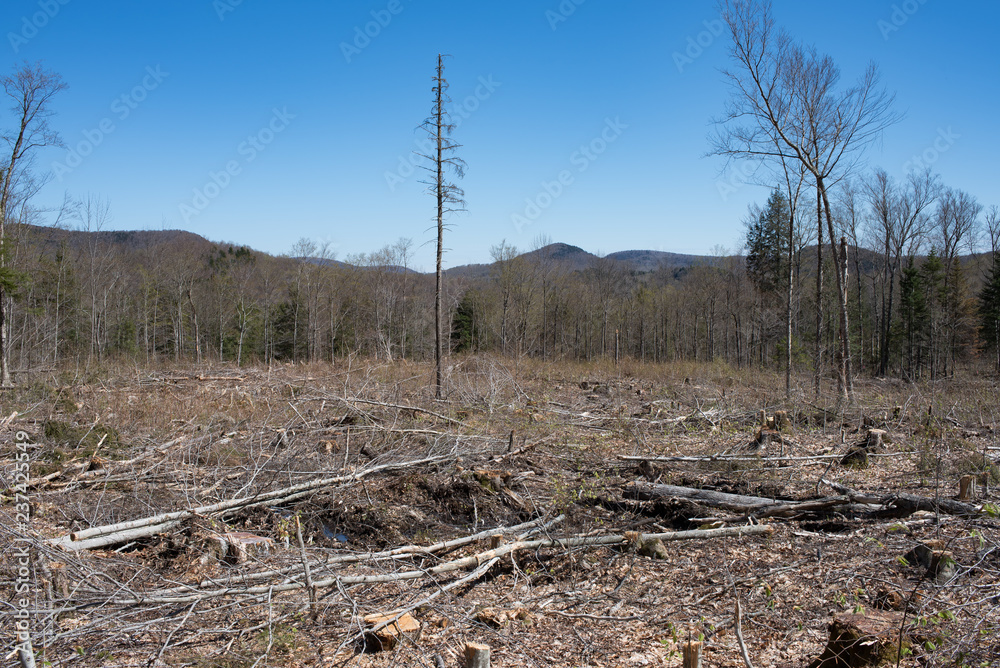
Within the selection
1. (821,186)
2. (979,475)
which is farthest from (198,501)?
(821,186)

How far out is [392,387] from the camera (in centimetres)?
1395

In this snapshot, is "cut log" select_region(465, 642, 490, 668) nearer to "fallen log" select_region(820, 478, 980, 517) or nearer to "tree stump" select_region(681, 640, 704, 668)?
"tree stump" select_region(681, 640, 704, 668)

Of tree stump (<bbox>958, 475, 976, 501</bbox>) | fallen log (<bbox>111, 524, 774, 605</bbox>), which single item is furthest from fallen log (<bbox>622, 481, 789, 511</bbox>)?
tree stump (<bbox>958, 475, 976, 501</bbox>)

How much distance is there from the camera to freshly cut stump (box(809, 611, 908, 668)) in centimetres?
303

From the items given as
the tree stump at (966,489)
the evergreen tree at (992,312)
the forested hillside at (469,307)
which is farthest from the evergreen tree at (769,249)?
the tree stump at (966,489)

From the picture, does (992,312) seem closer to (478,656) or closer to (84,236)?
(478,656)

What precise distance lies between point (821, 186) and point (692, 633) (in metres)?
14.9

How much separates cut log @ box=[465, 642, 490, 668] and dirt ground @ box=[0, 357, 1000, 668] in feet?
1.82

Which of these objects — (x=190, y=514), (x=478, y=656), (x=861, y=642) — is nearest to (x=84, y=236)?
(x=190, y=514)

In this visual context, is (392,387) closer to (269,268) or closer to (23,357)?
(23,357)

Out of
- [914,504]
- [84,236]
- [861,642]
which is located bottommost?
[861,642]

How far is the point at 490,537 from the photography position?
17.5 feet

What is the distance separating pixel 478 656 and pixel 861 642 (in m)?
2.13

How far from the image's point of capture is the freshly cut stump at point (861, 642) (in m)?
3.03
